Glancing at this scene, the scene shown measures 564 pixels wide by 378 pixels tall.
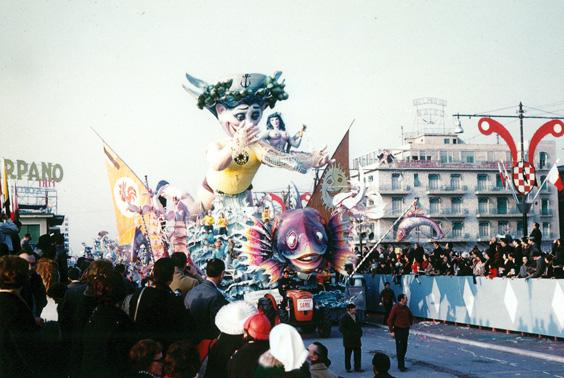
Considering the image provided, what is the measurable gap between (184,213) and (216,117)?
460 centimetres

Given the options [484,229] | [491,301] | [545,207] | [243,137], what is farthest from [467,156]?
[491,301]

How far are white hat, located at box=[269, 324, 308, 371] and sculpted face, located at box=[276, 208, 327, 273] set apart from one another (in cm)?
1503

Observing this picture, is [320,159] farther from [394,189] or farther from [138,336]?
[394,189]

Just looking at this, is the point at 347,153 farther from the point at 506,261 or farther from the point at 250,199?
the point at 506,261

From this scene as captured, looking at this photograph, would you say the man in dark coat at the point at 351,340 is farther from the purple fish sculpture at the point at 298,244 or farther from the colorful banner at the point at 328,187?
the colorful banner at the point at 328,187

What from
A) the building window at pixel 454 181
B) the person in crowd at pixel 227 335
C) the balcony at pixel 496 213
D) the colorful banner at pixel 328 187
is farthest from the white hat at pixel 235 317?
the balcony at pixel 496 213

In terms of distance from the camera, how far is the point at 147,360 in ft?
15.0

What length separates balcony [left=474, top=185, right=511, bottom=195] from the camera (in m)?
73.2

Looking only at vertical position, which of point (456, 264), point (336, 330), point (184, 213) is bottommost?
point (336, 330)

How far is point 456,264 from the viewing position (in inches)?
930

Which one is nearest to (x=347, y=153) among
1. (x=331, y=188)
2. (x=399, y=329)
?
(x=331, y=188)

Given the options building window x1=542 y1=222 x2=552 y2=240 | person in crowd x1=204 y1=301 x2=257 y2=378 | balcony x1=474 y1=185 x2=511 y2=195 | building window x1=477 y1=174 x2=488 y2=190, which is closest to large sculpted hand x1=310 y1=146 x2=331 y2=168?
person in crowd x1=204 y1=301 x2=257 y2=378

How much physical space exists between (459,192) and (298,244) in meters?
55.4

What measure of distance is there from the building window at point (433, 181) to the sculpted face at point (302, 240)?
54.0 m
